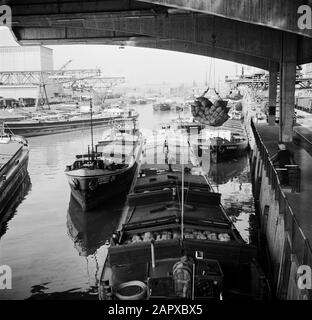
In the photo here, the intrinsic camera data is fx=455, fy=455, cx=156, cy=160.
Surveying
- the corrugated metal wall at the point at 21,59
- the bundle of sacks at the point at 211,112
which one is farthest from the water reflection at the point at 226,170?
the corrugated metal wall at the point at 21,59

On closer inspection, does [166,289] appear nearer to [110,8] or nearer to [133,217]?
[133,217]

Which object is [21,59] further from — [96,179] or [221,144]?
[96,179]

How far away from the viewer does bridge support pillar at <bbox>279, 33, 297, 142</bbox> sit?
2662 centimetres

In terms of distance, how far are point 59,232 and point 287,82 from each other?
A: 643 inches

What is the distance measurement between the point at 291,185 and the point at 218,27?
37.3ft

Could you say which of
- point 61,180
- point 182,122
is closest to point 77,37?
point 61,180

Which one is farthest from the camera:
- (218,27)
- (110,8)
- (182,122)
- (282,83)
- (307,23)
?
(182,122)

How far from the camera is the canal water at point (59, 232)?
18016mm

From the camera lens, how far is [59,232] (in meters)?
24.9

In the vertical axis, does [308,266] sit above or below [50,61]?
below

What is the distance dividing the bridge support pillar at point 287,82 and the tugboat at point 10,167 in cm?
1866

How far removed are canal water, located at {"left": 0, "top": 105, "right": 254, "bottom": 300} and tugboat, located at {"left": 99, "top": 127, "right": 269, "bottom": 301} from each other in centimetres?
363

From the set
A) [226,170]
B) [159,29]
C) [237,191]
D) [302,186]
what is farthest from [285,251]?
[226,170]

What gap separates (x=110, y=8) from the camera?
23750 millimetres
